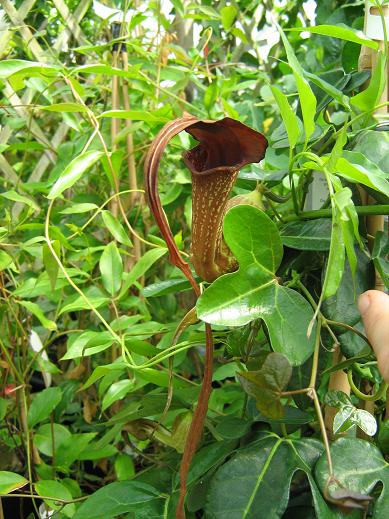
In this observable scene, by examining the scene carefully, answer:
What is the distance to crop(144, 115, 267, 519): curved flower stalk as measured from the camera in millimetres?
449

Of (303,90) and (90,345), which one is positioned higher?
(303,90)

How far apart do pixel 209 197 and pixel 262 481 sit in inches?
9.3

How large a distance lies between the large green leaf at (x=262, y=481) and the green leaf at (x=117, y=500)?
120 millimetres

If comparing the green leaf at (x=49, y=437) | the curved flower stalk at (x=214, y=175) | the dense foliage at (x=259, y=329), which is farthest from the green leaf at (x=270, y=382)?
the green leaf at (x=49, y=437)

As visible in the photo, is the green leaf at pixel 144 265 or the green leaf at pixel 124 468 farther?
the green leaf at pixel 124 468

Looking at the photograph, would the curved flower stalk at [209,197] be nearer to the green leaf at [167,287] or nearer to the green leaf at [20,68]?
the green leaf at [167,287]

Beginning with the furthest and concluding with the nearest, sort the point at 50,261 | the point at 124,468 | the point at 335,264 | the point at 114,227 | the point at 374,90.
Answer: the point at 124,468 → the point at 114,227 → the point at 50,261 → the point at 374,90 → the point at 335,264

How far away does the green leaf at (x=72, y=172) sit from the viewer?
555mm

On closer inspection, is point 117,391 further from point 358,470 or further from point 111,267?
point 358,470

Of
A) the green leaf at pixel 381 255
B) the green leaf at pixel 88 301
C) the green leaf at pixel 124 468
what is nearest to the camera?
the green leaf at pixel 381 255

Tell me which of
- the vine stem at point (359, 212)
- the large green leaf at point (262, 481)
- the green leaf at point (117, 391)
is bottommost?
the green leaf at point (117, 391)

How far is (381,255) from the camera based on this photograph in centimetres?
50

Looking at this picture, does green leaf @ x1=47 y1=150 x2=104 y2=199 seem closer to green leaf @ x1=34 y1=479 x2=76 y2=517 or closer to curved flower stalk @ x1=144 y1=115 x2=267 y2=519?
curved flower stalk @ x1=144 y1=115 x2=267 y2=519

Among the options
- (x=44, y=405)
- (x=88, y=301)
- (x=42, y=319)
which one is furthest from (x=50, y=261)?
(x=44, y=405)
